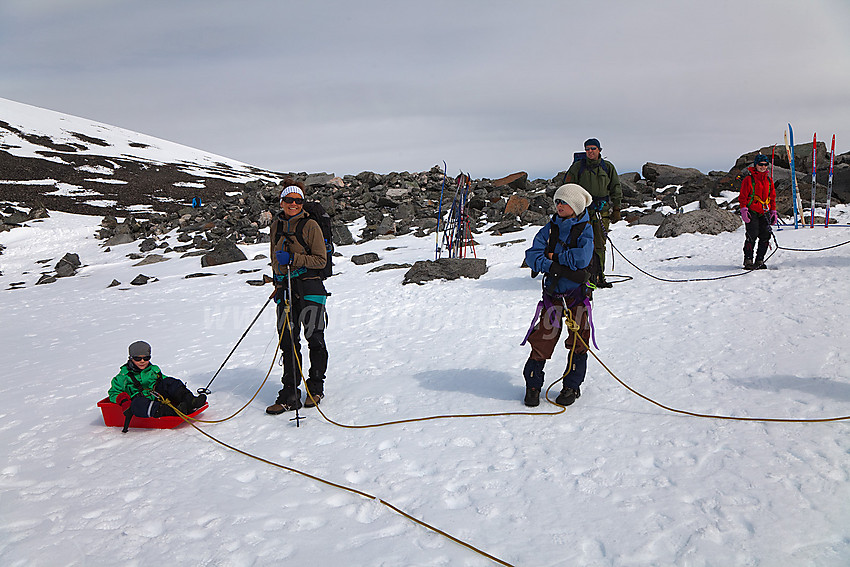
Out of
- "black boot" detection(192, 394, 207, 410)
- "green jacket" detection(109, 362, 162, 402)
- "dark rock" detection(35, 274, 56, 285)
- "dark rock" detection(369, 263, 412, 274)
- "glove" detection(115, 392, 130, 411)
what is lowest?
"black boot" detection(192, 394, 207, 410)

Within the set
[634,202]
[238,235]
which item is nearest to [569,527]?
[634,202]

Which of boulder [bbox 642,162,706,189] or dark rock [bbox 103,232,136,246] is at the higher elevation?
boulder [bbox 642,162,706,189]

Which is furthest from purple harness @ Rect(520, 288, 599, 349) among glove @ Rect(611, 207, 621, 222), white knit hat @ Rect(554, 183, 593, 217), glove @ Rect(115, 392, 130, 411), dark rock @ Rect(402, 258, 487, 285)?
dark rock @ Rect(402, 258, 487, 285)

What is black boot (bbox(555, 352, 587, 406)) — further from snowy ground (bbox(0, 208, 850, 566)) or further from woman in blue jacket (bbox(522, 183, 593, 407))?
snowy ground (bbox(0, 208, 850, 566))

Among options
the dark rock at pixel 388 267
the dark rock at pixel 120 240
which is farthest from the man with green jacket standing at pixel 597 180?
the dark rock at pixel 120 240

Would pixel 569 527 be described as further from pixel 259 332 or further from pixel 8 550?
pixel 259 332

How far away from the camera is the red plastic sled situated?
16.6 ft

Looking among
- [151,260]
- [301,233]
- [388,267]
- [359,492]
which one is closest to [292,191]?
[301,233]

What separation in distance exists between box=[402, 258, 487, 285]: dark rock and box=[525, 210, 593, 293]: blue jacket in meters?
7.45

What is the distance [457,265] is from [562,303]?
25.3 feet

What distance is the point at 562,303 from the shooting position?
476 cm

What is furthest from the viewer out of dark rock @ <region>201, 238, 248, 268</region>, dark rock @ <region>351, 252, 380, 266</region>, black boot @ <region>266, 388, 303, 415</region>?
dark rock @ <region>201, 238, 248, 268</region>

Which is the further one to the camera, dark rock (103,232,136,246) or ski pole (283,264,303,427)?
dark rock (103,232,136,246)

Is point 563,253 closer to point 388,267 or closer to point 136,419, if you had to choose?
point 136,419
